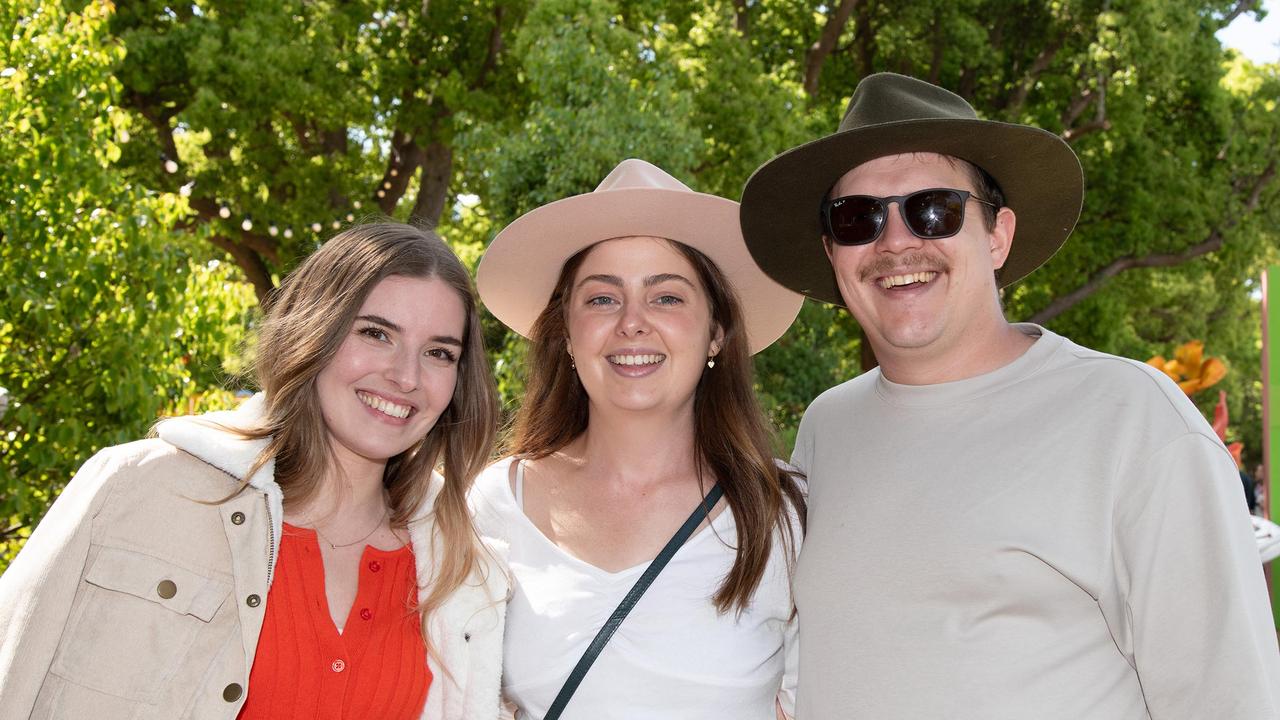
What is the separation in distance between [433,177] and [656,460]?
13037 millimetres

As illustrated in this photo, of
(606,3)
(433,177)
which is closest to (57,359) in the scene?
(606,3)

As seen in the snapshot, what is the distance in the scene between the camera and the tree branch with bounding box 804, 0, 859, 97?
48.4 ft

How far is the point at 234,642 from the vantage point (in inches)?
96.7

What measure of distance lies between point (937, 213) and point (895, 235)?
0.12 m

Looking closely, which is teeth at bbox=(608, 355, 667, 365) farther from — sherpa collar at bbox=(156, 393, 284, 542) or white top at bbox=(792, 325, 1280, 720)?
sherpa collar at bbox=(156, 393, 284, 542)

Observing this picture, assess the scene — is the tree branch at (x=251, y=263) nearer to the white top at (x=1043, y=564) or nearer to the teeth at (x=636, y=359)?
the teeth at (x=636, y=359)

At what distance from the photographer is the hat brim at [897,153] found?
2.65 m

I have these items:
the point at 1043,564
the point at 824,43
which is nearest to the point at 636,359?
the point at 1043,564

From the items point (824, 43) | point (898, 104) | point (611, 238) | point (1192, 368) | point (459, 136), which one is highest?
point (824, 43)

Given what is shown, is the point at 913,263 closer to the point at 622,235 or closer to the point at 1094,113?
the point at 622,235

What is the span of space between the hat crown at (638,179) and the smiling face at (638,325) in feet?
0.58

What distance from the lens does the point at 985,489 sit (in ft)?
7.85

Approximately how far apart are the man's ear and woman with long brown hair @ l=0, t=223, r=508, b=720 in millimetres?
1482

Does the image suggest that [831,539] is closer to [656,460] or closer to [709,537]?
[709,537]
